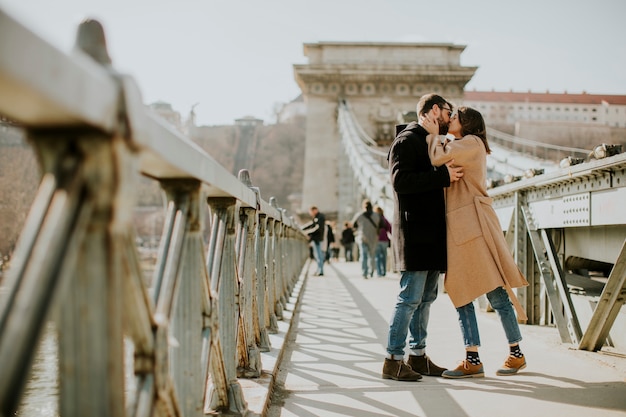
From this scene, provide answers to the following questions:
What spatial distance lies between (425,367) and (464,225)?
0.73 meters

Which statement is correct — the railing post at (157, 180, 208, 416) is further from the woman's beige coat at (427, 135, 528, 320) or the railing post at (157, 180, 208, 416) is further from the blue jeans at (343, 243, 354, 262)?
the blue jeans at (343, 243, 354, 262)

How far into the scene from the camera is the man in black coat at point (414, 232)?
3178 millimetres

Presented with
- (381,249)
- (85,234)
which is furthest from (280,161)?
(85,234)

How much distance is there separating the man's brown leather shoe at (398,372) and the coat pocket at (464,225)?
25.6 inches

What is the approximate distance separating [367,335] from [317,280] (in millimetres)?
5928

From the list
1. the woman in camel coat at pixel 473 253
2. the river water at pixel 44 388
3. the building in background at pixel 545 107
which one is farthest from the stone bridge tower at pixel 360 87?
the building in background at pixel 545 107

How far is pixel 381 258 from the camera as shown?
10938 millimetres

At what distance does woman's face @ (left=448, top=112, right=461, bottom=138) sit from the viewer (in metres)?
3.45

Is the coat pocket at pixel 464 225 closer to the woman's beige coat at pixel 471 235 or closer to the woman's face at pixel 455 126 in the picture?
the woman's beige coat at pixel 471 235

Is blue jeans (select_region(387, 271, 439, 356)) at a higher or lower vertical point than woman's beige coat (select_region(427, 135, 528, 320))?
lower

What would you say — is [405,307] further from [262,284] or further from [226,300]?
[226,300]

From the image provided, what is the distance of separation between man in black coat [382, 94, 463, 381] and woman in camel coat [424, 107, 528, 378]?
0.06m

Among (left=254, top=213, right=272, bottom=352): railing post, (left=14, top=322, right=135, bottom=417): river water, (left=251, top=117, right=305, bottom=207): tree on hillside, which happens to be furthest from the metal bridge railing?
(left=251, top=117, right=305, bottom=207): tree on hillside

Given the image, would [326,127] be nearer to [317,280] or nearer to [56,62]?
[317,280]
